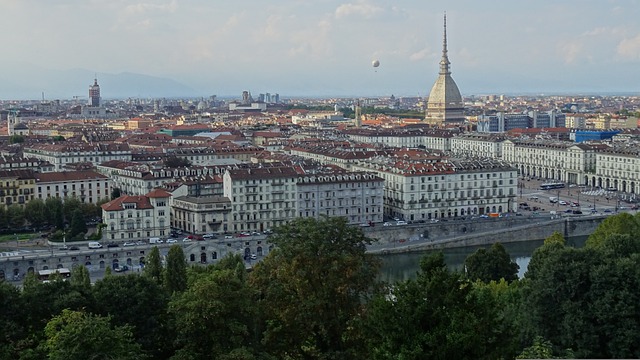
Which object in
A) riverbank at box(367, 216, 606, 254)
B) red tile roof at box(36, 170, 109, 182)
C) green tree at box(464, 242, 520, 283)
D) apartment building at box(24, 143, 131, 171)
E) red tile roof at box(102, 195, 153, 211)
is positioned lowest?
riverbank at box(367, 216, 606, 254)

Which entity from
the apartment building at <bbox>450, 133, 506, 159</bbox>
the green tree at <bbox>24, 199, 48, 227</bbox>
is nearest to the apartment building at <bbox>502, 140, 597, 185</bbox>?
the apartment building at <bbox>450, 133, 506, 159</bbox>

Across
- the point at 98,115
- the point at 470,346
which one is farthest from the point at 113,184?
the point at 98,115

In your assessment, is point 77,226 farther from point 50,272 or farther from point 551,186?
point 551,186

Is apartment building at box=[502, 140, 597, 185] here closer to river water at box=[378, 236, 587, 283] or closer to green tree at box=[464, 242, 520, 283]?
river water at box=[378, 236, 587, 283]

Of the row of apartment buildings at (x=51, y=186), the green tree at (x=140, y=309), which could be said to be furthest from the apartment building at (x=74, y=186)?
the green tree at (x=140, y=309)

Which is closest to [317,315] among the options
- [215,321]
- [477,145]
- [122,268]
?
[215,321]

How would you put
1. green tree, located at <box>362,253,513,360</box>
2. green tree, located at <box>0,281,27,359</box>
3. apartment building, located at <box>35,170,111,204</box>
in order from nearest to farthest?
1. green tree, located at <box>362,253,513,360</box>
2. green tree, located at <box>0,281,27,359</box>
3. apartment building, located at <box>35,170,111,204</box>
